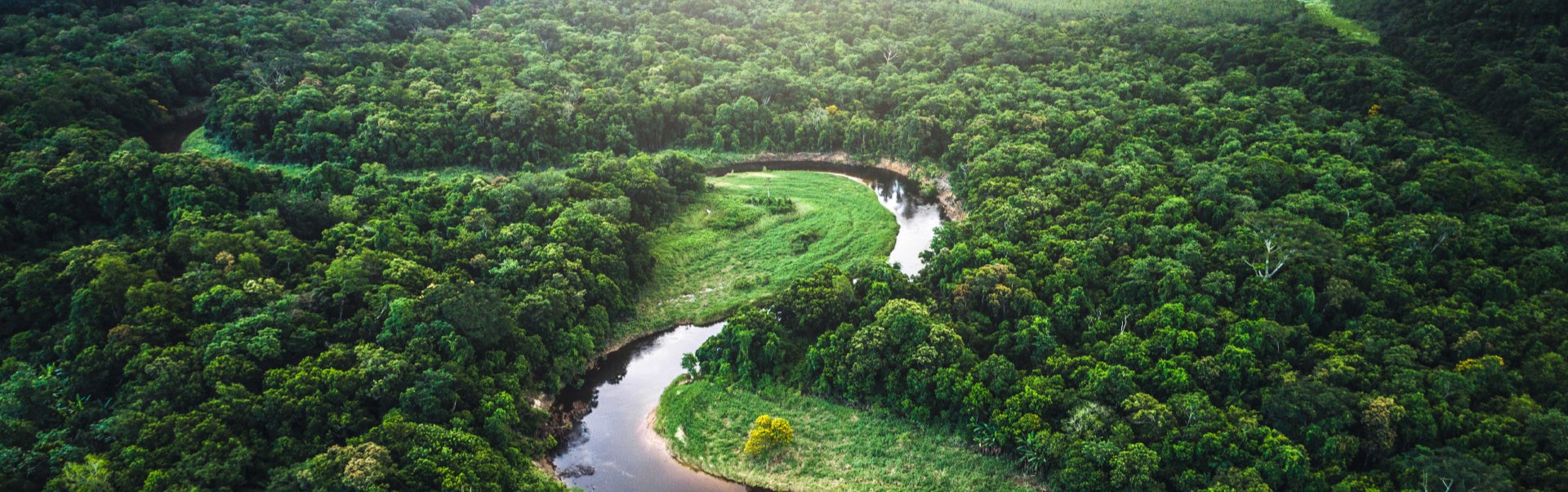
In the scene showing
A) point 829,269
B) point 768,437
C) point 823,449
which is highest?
point 829,269

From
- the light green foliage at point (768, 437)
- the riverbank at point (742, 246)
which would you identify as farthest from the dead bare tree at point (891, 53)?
the light green foliage at point (768, 437)

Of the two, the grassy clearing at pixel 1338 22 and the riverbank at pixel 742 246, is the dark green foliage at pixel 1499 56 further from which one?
the riverbank at pixel 742 246

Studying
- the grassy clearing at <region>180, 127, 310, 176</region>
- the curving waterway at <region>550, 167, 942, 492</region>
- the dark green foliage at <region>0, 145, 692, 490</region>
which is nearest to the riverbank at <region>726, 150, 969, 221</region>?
the curving waterway at <region>550, 167, 942, 492</region>

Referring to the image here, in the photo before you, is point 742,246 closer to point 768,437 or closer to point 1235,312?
point 768,437

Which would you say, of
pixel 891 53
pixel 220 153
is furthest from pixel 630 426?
pixel 891 53

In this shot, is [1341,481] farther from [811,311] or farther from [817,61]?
[817,61]

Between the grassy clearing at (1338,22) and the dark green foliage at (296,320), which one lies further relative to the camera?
the grassy clearing at (1338,22)

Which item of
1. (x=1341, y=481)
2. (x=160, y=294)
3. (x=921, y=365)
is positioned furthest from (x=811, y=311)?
(x=160, y=294)
